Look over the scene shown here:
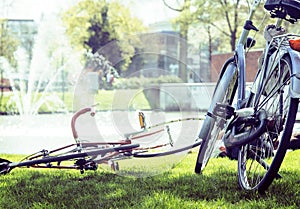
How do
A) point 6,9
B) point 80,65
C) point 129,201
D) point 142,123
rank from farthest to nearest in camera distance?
point 80,65 < point 6,9 < point 142,123 < point 129,201

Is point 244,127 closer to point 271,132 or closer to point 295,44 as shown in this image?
point 271,132

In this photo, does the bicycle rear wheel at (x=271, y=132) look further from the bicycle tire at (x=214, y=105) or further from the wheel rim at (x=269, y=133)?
the bicycle tire at (x=214, y=105)

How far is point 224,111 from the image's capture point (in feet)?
6.83

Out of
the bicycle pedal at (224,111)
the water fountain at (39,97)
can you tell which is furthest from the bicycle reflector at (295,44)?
the water fountain at (39,97)


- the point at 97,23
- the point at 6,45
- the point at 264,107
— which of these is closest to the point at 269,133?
the point at 264,107

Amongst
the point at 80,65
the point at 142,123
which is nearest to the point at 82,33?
the point at 80,65

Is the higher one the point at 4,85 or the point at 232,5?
the point at 232,5

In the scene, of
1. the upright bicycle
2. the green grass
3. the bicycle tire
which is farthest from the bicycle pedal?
the green grass

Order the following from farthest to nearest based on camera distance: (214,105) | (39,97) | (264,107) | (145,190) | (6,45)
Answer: (6,45) → (39,97) → (214,105) → (145,190) → (264,107)

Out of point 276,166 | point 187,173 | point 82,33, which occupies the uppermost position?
point 82,33

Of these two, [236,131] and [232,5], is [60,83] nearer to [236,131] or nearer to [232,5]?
[232,5]

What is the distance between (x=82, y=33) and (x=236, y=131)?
12482 mm

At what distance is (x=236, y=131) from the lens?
2.03 metres

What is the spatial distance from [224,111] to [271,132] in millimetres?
219
